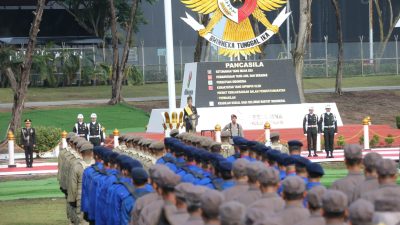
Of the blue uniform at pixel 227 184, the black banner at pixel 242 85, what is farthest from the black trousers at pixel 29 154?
the blue uniform at pixel 227 184

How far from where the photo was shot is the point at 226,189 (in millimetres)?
10844

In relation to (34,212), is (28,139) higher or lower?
higher

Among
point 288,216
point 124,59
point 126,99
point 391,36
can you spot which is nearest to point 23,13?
point 126,99

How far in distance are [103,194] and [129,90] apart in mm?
51199

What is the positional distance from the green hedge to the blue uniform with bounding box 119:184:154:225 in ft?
78.5

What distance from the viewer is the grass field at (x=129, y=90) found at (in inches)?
2372

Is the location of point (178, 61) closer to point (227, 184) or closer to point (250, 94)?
point (250, 94)

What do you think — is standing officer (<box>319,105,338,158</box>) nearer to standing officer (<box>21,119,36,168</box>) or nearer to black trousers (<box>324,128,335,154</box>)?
black trousers (<box>324,128,335,154</box>)

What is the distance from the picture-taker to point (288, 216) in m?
8.70

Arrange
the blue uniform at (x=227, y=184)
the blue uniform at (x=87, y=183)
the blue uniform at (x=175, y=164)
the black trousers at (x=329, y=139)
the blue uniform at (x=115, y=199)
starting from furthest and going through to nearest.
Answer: the black trousers at (x=329, y=139), the blue uniform at (x=87, y=183), the blue uniform at (x=175, y=164), the blue uniform at (x=115, y=199), the blue uniform at (x=227, y=184)

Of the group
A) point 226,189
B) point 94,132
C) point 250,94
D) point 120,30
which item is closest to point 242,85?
point 250,94

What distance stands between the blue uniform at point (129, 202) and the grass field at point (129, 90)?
4696 centimetres

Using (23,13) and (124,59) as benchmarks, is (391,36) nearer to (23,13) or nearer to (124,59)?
(23,13)

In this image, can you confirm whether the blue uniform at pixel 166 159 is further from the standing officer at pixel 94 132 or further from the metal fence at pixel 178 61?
the metal fence at pixel 178 61
